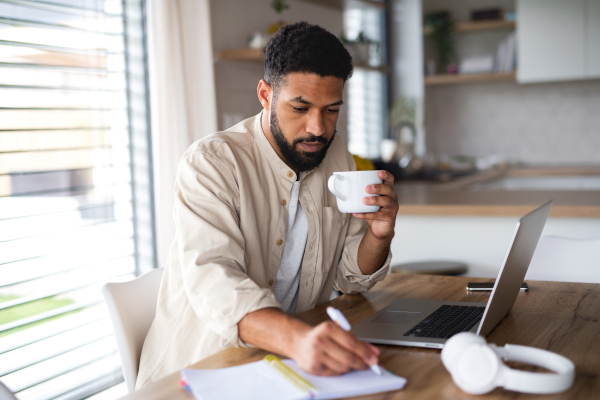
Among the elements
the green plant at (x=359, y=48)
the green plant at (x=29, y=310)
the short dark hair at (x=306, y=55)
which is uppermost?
the green plant at (x=359, y=48)

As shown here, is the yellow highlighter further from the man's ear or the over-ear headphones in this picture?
the man's ear

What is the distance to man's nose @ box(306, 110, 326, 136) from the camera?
4.31 feet

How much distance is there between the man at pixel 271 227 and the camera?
108 centimetres

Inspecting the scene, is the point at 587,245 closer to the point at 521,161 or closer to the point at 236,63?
the point at 236,63

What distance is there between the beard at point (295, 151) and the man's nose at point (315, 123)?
2 centimetres

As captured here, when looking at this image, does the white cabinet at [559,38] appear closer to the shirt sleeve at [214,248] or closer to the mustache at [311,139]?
the mustache at [311,139]

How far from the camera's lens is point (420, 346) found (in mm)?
1057

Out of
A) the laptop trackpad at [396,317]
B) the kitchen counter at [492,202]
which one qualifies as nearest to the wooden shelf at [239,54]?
the kitchen counter at [492,202]

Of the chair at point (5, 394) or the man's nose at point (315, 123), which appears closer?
the chair at point (5, 394)

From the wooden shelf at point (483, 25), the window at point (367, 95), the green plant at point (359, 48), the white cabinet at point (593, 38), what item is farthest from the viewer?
the wooden shelf at point (483, 25)

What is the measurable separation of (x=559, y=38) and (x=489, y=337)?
4.17 metres

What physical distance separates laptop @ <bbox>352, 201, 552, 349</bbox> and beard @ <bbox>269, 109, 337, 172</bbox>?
1.27 ft

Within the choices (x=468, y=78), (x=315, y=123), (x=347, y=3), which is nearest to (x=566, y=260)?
(x=315, y=123)

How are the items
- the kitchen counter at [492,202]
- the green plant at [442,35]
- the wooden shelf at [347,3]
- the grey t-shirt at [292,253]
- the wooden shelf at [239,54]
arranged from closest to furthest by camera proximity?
the grey t-shirt at [292,253]
the kitchen counter at [492,202]
the wooden shelf at [239,54]
the wooden shelf at [347,3]
the green plant at [442,35]
